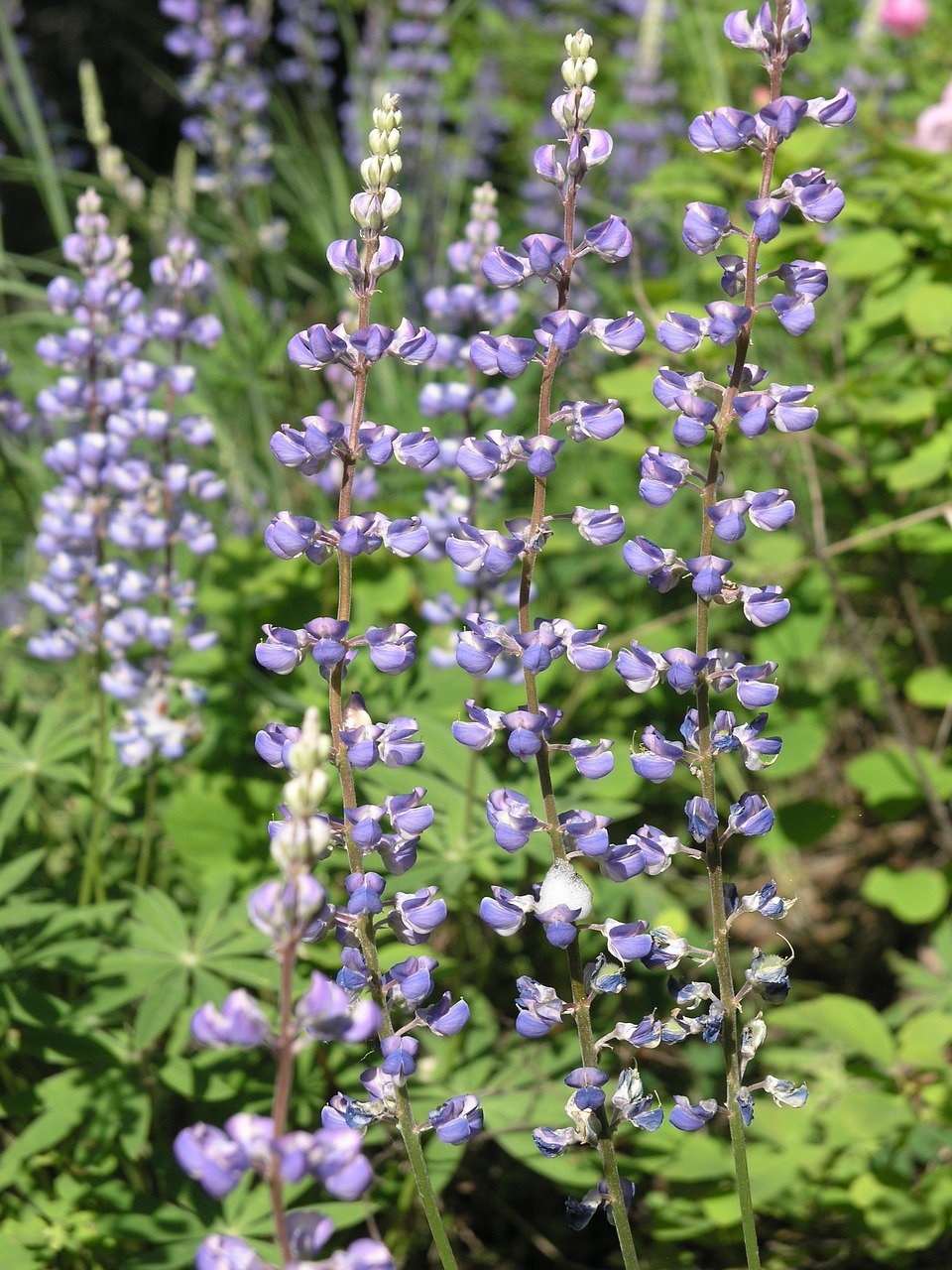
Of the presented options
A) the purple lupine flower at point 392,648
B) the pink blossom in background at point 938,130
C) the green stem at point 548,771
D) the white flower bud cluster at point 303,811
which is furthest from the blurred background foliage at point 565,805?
the white flower bud cluster at point 303,811

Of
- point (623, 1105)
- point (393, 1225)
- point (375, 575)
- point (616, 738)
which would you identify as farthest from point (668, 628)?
point (623, 1105)

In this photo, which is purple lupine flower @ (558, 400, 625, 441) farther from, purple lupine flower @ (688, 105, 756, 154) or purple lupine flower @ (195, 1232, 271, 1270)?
purple lupine flower @ (195, 1232, 271, 1270)

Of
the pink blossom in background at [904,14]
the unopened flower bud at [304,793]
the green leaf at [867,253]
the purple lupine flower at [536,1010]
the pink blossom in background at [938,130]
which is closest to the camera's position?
the unopened flower bud at [304,793]

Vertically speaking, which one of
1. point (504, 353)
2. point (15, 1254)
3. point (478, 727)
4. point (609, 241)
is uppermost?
point (609, 241)

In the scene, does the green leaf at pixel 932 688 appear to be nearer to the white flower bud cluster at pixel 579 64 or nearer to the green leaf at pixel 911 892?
the green leaf at pixel 911 892

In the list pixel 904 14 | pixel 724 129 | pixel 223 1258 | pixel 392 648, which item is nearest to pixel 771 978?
pixel 392 648

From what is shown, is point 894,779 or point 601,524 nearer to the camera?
point 601,524

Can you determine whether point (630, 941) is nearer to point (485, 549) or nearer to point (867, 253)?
point (485, 549)

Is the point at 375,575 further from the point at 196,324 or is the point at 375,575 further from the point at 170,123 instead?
the point at 170,123
